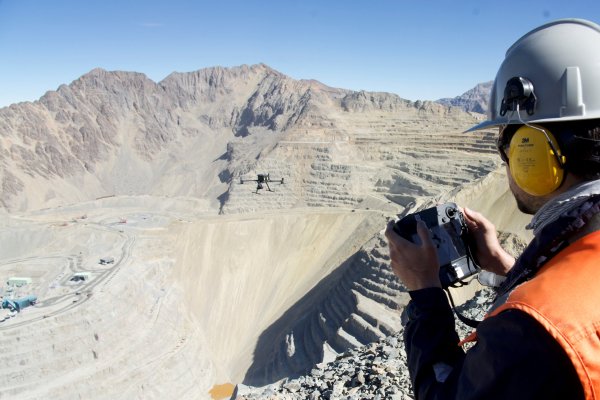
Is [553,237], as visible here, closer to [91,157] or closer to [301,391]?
[301,391]

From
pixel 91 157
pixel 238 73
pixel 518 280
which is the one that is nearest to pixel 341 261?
pixel 518 280

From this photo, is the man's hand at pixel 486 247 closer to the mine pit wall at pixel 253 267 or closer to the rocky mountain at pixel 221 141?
the mine pit wall at pixel 253 267

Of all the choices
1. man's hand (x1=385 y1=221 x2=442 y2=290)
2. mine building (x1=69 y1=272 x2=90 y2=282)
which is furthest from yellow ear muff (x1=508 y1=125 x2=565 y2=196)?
mine building (x1=69 y1=272 x2=90 y2=282)

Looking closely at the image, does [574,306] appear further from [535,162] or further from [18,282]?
[18,282]

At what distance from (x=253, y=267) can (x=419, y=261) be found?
37.5m

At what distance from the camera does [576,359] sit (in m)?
1.27

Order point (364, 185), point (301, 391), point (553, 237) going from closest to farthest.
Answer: point (553, 237) < point (301, 391) < point (364, 185)

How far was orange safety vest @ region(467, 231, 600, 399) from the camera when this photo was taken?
1269 millimetres

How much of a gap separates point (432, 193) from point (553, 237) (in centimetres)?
3977

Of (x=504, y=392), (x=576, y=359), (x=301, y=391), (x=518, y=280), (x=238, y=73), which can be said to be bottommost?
(x=301, y=391)

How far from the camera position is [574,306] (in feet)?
4.27

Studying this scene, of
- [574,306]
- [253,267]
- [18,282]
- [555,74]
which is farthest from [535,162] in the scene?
[18,282]

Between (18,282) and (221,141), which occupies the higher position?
(221,141)

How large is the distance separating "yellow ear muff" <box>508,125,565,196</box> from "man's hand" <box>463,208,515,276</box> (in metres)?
0.75
